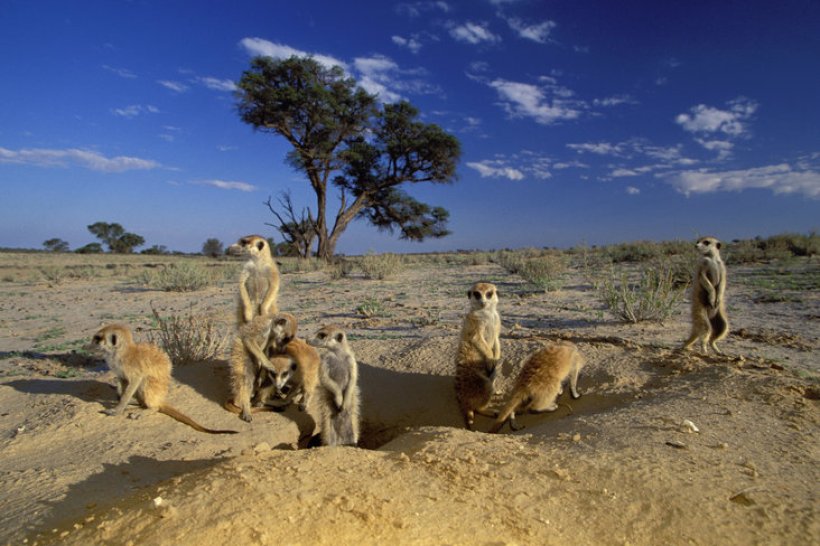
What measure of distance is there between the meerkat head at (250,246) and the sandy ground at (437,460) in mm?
1207

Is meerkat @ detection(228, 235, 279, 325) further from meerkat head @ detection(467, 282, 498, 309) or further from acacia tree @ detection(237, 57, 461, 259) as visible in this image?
acacia tree @ detection(237, 57, 461, 259)

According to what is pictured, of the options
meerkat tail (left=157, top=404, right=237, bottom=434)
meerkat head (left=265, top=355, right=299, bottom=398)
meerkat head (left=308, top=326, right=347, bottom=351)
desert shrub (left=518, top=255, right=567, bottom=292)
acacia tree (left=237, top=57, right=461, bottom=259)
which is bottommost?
meerkat tail (left=157, top=404, right=237, bottom=434)

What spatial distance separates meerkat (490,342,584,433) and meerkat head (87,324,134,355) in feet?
9.53

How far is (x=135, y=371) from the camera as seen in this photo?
3520 millimetres

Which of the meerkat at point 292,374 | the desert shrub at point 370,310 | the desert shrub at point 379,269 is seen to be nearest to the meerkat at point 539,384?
the meerkat at point 292,374

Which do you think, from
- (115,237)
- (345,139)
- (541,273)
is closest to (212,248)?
(115,237)

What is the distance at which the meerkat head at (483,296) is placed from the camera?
4230 mm

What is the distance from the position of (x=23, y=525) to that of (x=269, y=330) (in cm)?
233

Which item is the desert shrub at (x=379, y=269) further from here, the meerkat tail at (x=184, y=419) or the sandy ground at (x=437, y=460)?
the meerkat tail at (x=184, y=419)

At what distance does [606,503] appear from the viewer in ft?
6.16

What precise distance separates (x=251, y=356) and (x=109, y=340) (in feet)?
3.47

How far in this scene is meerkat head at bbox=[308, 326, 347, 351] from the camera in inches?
149

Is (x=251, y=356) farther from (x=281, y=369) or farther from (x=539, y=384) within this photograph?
(x=539, y=384)

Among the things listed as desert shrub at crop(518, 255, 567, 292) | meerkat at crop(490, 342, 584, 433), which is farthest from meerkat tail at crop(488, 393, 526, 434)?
desert shrub at crop(518, 255, 567, 292)
